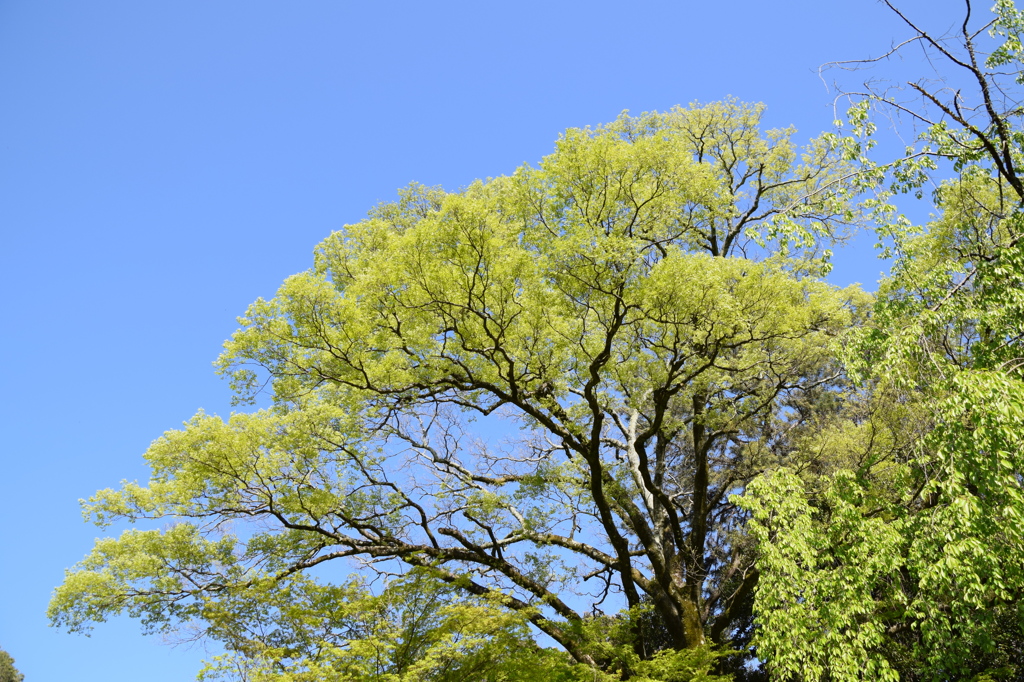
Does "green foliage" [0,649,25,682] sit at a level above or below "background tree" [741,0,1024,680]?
above

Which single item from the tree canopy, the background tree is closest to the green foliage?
the tree canopy

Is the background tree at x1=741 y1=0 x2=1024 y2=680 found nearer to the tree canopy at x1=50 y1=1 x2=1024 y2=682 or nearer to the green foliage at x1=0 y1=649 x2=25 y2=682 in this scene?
the tree canopy at x1=50 y1=1 x2=1024 y2=682

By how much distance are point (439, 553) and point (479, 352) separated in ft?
10.3

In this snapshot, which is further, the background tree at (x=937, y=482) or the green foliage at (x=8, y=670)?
the green foliage at (x=8, y=670)

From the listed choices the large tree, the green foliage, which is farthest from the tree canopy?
the green foliage

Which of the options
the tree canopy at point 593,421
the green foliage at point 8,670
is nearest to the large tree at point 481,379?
the tree canopy at point 593,421

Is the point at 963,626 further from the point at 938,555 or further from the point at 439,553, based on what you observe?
the point at 439,553

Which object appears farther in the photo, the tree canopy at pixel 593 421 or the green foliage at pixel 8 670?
the green foliage at pixel 8 670

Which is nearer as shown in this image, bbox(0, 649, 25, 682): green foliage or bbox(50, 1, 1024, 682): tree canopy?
bbox(50, 1, 1024, 682): tree canopy

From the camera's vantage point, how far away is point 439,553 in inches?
407

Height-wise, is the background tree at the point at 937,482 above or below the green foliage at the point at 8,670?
below

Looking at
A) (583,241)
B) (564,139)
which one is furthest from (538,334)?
(564,139)

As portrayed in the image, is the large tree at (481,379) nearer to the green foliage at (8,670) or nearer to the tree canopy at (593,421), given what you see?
the tree canopy at (593,421)

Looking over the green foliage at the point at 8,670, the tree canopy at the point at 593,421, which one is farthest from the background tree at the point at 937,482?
the green foliage at the point at 8,670
